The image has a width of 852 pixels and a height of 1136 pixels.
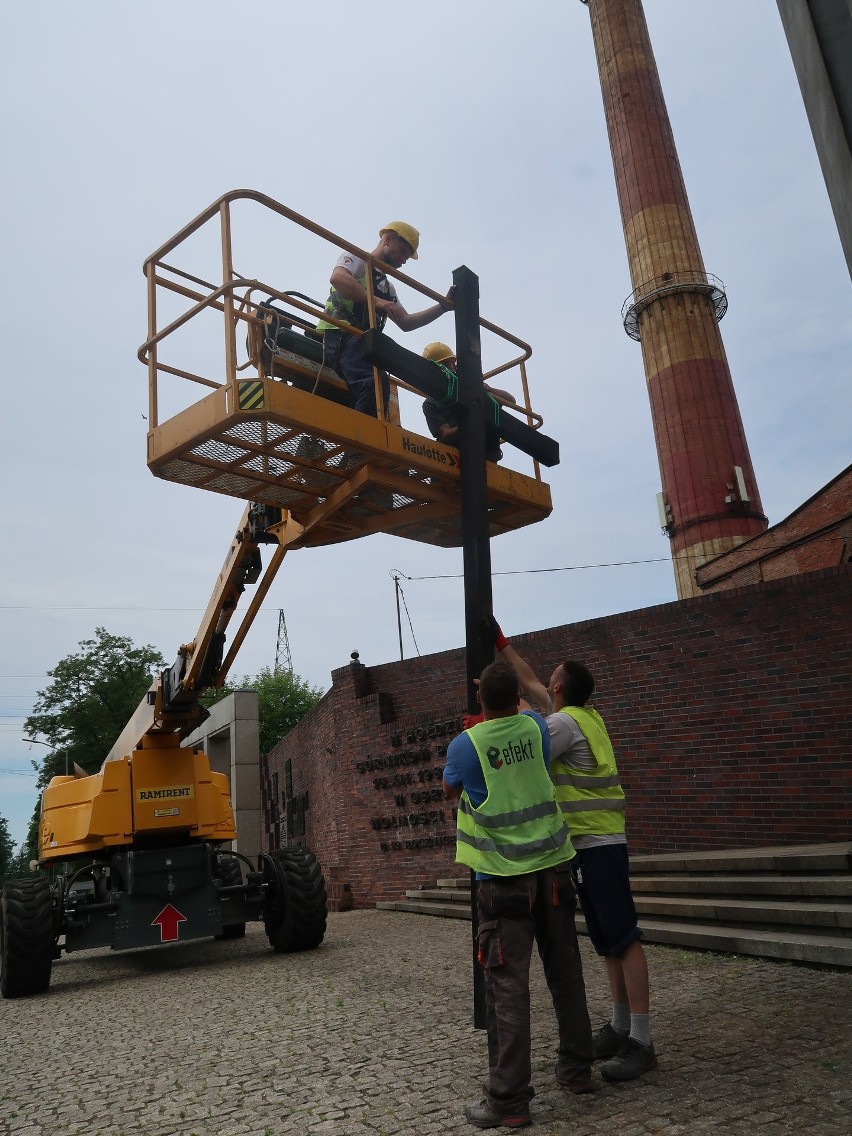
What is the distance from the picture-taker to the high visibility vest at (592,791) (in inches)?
152

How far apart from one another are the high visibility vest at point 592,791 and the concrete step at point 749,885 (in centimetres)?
306

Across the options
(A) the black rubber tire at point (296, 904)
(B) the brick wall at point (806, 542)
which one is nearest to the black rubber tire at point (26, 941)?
(A) the black rubber tire at point (296, 904)

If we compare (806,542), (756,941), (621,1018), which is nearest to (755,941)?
(756,941)

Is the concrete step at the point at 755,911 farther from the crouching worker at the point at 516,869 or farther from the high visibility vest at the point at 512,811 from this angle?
the high visibility vest at the point at 512,811

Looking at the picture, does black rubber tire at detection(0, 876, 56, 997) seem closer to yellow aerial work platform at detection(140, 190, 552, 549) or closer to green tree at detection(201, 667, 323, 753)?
yellow aerial work platform at detection(140, 190, 552, 549)

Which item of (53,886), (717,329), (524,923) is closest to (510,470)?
(524,923)

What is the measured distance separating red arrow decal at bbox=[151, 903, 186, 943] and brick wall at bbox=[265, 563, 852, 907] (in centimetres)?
431

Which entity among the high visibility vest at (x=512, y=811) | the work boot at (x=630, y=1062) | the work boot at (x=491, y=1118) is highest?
the high visibility vest at (x=512, y=811)

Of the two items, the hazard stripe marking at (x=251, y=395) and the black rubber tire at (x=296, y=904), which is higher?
the hazard stripe marking at (x=251, y=395)

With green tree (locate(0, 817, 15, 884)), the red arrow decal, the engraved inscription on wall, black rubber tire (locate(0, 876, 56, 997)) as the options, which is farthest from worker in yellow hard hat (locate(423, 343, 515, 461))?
green tree (locate(0, 817, 15, 884))

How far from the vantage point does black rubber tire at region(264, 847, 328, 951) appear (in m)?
8.50

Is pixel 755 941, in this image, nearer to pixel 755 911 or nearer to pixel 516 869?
pixel 755 911

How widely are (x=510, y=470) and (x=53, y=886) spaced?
6028 mm

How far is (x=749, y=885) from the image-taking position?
6781 millimetres
